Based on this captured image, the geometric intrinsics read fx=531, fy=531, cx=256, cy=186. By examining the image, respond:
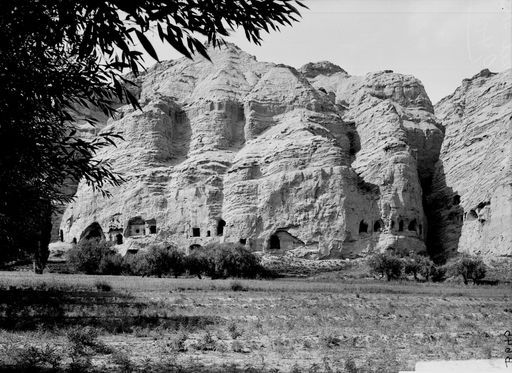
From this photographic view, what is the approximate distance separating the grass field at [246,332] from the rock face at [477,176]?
140 ft

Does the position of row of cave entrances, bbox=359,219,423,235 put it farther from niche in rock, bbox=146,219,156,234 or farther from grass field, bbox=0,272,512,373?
grass field, bbox=0,272,512,373

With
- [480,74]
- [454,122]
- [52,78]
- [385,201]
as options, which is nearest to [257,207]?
[385,201]

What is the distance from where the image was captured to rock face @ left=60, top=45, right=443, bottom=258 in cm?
7538

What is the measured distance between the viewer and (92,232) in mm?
87500

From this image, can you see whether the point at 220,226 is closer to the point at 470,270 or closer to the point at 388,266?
the point at 388,266

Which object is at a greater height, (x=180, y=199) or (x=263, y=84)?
(x=263, y=84)

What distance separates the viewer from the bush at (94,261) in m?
58.8

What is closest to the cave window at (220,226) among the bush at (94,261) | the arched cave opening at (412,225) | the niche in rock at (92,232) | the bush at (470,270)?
the niche in rock at (92,232)

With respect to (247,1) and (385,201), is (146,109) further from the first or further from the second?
(247,1)

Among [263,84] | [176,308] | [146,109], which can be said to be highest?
[263,84]

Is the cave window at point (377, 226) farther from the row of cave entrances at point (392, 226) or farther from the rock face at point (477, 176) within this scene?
the rock face at point (477, 176)

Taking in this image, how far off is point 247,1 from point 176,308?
18.0 meters

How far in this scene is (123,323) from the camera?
1691 centimetres

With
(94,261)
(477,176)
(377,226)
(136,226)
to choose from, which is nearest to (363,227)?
(377,226)
